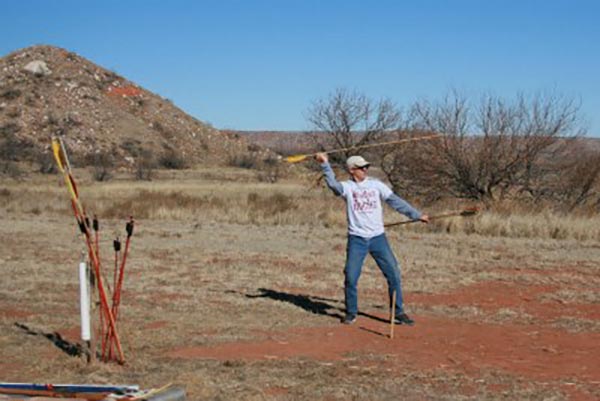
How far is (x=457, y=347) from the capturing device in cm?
873

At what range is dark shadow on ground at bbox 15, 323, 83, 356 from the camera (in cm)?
856

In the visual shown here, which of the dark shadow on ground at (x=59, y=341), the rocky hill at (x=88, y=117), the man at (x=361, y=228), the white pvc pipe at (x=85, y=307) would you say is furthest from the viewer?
the rocky hill at (x=88, y=117)

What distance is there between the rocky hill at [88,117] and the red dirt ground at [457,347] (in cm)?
4494

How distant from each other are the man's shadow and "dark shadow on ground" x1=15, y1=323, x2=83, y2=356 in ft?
10.1

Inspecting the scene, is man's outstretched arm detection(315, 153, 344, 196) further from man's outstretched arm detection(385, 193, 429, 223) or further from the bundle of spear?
the bundle of spear

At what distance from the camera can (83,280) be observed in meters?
7.68

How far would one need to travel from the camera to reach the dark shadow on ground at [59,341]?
856cm


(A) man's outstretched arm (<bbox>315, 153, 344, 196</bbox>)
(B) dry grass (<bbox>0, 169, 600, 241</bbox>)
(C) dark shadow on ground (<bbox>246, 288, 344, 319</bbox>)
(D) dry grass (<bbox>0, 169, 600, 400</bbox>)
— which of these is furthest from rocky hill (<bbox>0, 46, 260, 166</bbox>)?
(A) man's outstretched arm (<bbox>315, 153, 344, 196</bbox>)

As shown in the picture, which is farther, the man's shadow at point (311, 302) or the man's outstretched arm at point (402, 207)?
the man's shadow at point (311, 302)

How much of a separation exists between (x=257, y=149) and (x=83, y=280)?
6270cm

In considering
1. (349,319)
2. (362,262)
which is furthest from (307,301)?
(362,262)

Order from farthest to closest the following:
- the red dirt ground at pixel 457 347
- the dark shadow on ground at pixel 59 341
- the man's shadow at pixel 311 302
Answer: the man's shadow at pixel 311 302, the dark shadow on ground at pixel 59 341, the red dirt ground at pixel 457 347

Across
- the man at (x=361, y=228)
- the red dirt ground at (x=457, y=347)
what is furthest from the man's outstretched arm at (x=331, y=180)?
the red dirt ground at (x=457, y=347)

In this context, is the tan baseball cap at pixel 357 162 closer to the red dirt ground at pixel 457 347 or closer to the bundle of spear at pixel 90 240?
the red dirt ground at pixel 457 347
